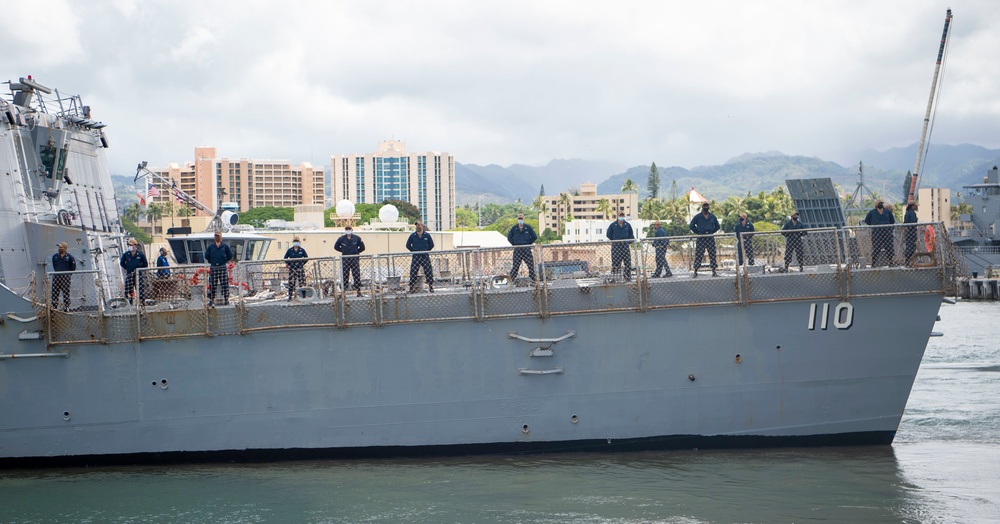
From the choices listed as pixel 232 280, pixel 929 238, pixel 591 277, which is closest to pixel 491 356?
pixel 591 277

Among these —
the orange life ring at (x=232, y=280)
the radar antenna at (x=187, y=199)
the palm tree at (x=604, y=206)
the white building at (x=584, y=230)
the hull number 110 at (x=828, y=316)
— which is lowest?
the hull number 110 at (x=828, y=316)

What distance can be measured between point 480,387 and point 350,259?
340cm

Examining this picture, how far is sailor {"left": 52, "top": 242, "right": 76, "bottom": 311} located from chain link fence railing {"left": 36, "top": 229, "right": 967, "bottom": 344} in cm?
3

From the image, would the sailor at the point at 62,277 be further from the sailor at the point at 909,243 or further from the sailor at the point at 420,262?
the sailor at the point at 909,243

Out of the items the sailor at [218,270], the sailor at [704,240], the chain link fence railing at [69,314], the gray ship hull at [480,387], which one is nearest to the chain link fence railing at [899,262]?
the gray ship hull at [480,387]

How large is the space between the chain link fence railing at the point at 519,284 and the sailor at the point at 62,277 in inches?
1.0

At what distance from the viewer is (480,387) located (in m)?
16.8

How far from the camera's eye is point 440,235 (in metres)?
72.3

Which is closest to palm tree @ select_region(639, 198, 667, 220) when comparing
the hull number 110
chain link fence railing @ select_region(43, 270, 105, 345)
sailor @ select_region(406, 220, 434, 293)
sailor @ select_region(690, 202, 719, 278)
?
sailor @ select_region(690, 202, 719, 278)

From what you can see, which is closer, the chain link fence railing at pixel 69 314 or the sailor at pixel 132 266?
the chain link fence railing at pixel 69 314

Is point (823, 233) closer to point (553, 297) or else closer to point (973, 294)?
point (553, 297)

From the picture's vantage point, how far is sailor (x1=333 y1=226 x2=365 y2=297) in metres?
17.5

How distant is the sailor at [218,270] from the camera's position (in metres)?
17.5

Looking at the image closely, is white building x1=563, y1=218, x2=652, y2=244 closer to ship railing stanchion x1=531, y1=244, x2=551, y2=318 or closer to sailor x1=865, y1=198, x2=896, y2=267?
sailor x1=865, y1=198, x2=896, y2=267
